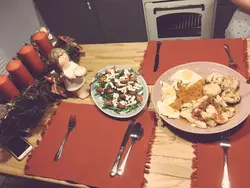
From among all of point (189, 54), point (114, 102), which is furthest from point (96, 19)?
point (114, 102)

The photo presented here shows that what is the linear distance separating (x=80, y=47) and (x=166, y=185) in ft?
3.12

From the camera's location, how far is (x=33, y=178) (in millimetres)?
1076

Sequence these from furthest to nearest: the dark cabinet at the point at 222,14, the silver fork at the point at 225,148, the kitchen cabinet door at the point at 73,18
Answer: the kitchen cabinet door at the point at 73,18 < the dark cabinet at the point at 222,14 < the silver fork at the point at 225,148

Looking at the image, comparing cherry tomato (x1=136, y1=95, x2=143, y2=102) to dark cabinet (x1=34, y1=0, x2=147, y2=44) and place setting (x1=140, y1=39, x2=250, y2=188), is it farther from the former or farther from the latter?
dark cabinet (x1=34, y1=0, x2=147, y2=44)

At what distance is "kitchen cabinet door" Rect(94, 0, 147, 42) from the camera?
7.58ft

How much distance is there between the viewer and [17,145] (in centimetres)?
119

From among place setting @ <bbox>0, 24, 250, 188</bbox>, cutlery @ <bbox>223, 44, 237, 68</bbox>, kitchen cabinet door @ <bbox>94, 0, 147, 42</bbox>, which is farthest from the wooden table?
kitchen cabinet door @ <bbox>94, 0, 147, 42</bbox>

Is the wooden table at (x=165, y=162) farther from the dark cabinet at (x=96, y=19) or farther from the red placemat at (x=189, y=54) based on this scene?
the dark cabinet at (x=96, y=19)

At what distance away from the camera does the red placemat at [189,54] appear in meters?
1.28

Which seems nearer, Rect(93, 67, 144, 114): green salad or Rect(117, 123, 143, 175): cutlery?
Rect(117, 123, 143, 175): cutlery

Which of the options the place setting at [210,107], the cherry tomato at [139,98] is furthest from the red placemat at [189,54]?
the cherry tomato at [139,98]

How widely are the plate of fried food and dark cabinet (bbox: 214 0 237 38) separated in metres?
1.14

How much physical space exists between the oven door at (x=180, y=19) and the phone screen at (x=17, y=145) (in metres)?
1.56

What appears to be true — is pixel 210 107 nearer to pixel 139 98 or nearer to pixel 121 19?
pixel 139 98
